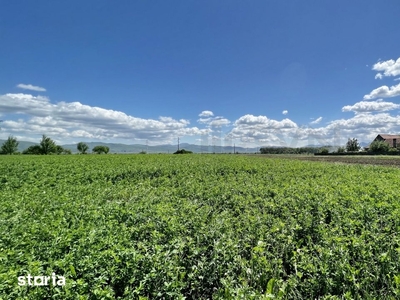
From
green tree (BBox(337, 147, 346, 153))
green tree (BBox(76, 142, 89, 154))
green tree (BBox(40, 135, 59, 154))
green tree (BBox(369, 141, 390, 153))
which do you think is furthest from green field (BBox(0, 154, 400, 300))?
green tree (BBox(76, 142, 89, 154))

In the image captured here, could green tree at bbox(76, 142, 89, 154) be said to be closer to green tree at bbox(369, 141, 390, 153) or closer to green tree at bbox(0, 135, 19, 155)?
green tree at bbox(0, 135, 19, 155)

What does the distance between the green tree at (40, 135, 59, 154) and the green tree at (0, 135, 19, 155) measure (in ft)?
36.9

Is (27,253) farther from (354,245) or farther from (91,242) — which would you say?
(354,245)

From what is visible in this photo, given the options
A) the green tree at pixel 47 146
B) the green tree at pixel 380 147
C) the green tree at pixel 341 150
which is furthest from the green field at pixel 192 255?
the green tree at pixel 47 146

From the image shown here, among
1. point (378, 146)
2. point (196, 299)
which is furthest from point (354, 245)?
point (378, 146)

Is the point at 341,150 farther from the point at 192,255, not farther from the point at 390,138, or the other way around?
the point at 192,255

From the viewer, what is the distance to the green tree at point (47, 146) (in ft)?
274

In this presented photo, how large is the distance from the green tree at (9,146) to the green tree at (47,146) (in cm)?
1124

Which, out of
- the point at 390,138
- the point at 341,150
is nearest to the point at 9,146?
the point at 341,150

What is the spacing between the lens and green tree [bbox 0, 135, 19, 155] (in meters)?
83.0

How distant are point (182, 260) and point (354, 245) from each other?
245cm

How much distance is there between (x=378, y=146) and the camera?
198 feet

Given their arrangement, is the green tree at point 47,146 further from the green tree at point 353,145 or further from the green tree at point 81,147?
the green tree at point 353,145

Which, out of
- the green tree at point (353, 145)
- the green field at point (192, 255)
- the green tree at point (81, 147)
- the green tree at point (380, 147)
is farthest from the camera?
the green tree at point (81, 147)
